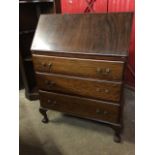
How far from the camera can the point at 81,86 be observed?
1458mm

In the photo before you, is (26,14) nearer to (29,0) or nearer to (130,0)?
(29,0)

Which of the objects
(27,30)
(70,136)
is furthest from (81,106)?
(27,30)

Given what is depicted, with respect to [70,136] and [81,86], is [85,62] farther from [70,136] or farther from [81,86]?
[70,136]

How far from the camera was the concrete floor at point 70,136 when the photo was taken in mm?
1540

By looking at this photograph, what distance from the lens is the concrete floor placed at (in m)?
1.54

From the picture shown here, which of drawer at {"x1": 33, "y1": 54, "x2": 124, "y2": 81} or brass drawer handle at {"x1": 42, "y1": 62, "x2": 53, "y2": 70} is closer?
drawer at {"x1": 33, "y1": 54, "x2": 124, "y2": 81}

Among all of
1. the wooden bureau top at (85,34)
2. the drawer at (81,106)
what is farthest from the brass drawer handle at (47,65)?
the drawer at (81,106)

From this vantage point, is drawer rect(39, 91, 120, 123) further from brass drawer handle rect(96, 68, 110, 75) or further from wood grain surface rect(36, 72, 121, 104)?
brass drawer handle rect(96, 68, 110, 75)

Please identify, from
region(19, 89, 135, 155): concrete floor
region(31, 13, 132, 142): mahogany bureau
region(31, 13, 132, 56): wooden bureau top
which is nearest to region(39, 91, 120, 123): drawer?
region(31, 13, 132, 142): mahogany bureau

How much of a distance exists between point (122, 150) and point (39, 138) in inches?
31.1

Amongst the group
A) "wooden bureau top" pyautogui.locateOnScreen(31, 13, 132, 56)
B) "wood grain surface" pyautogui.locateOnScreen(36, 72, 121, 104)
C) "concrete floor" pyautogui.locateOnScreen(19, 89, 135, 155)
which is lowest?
"concrete floor" pyautogui.locateOnScreen(19, 89, 135, 155)

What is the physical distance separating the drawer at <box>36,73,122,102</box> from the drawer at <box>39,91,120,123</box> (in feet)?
0.19
